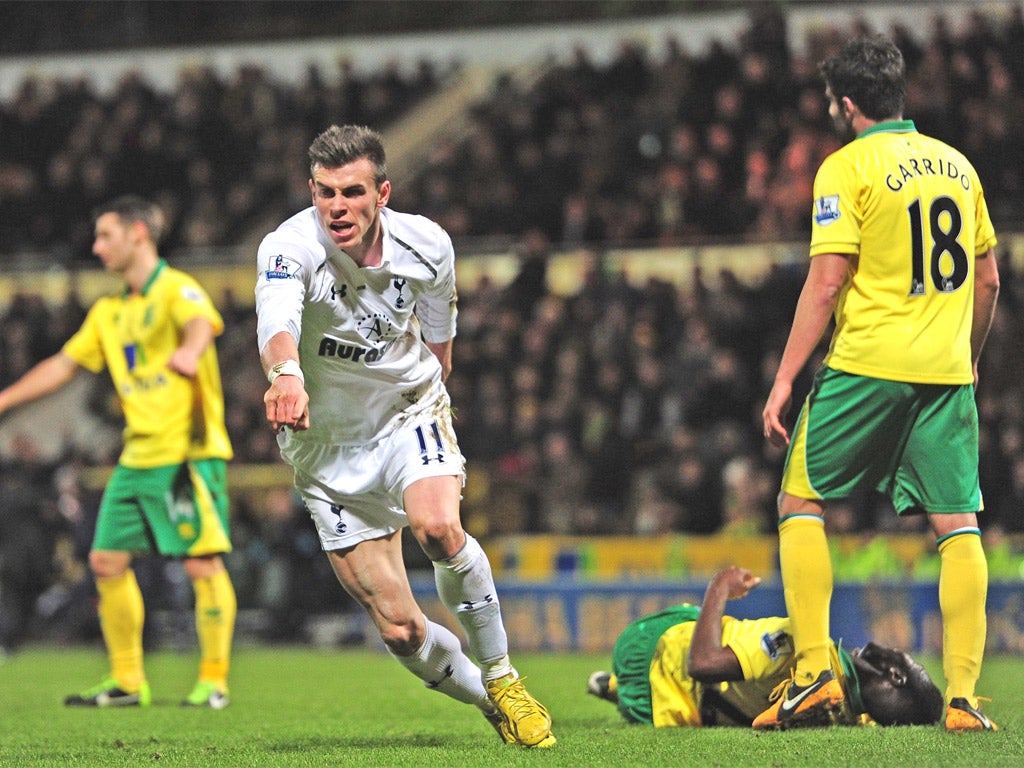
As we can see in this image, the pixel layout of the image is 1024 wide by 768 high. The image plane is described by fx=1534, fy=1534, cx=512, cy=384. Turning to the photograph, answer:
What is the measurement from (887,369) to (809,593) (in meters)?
0.87

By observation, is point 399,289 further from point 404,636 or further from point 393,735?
point 393,735

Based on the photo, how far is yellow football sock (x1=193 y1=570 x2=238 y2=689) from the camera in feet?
27.0

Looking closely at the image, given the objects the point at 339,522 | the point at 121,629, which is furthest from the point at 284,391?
the point at 121,629

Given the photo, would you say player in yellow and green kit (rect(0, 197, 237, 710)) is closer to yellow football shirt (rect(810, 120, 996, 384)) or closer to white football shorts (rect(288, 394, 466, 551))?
white football shorts (rect(288, 394, 466, 551))

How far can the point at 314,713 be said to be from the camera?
748 cm

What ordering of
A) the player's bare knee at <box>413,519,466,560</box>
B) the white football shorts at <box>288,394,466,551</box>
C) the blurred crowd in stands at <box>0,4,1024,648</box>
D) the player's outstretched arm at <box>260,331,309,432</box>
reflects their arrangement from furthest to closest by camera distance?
the blurred crowd in stands at <box>0,4,1024,648</box>
the white football shorts at <box>288,394,466,551</box>
the player's bare knee at <box>413,519,466,560</box>
the player's outstretched arm at <box>260,331,309,432</box>

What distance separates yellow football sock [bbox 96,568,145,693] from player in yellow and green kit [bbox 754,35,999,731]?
3.96 metres

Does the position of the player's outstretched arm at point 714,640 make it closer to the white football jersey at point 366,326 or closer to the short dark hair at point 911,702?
the short dark hair at point 911,702

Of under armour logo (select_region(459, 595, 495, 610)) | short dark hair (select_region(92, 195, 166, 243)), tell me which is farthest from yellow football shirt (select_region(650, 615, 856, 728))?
short dark hair (select_region(92, 195, 166, 243))

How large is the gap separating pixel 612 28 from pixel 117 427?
815cm

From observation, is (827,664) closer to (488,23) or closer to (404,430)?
(404,430)

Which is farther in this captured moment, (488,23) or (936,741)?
(488,23)

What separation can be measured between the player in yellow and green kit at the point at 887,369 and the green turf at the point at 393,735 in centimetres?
44

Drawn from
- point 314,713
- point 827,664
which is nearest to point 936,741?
point 827,664
